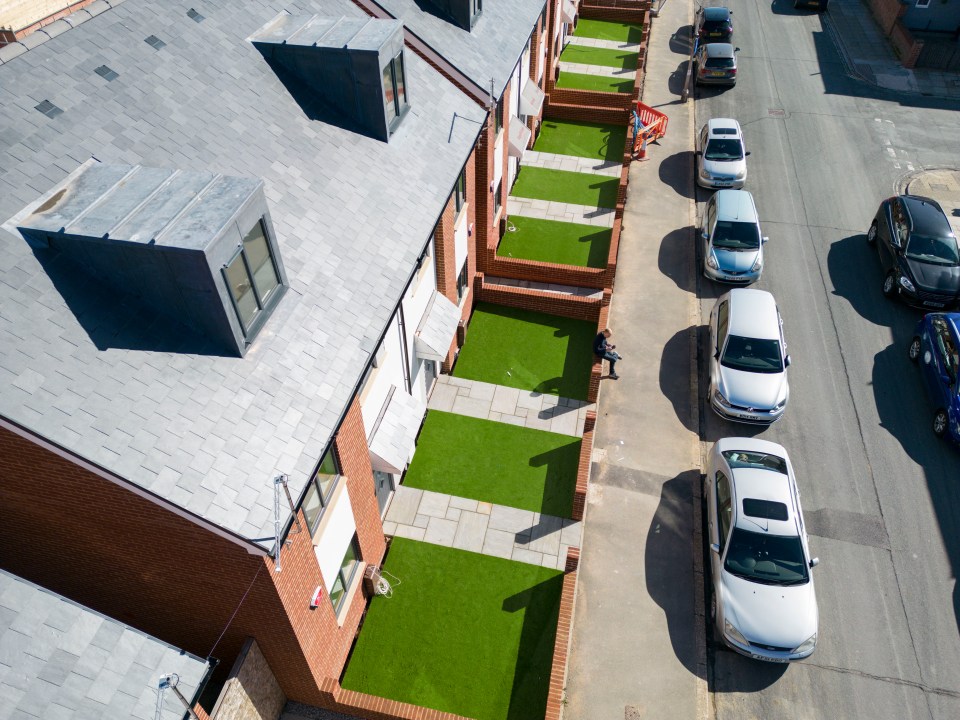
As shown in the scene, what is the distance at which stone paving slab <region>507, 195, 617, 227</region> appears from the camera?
80.5ft

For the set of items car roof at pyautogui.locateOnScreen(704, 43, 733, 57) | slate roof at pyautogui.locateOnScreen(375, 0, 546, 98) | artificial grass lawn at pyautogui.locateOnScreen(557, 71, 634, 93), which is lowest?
artificial grass lawn at pyautogui.locateOnScreen(557, 71, 634, 93)

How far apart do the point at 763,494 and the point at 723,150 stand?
16518mm

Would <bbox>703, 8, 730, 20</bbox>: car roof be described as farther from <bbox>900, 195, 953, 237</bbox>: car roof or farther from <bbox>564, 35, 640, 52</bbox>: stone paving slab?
<bbox>900, 195, 953, 237</bbox>: car roof

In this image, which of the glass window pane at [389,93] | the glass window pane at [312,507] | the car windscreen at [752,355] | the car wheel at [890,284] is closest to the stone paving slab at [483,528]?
the glass window pane at [312,507]

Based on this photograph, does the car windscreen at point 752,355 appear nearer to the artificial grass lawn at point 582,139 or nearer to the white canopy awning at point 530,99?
the white canopy awning at point 530,99

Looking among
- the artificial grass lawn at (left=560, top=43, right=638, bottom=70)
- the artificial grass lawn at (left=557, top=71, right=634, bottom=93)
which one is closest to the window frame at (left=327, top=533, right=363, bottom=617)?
the artificial grass lawn at (left=557, top=71, right=634, bottom=93)

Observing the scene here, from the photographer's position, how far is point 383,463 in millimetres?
13586

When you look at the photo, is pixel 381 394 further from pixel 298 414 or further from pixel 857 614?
pixel 857 614

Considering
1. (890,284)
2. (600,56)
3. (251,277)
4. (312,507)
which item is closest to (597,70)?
(600,56)

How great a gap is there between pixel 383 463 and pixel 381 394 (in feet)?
5.01

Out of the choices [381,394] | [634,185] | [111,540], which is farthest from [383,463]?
[634,185]

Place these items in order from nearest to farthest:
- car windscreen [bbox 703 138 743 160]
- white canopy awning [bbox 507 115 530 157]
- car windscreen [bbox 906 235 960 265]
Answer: car windscreen [bbox 906 235 960 265]
white canopy awning [bbox 507 115 530 157]
car windscreen [bbox 703 138 743 160]

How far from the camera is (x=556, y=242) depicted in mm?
23625

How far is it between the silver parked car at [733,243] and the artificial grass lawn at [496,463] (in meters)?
8.63
